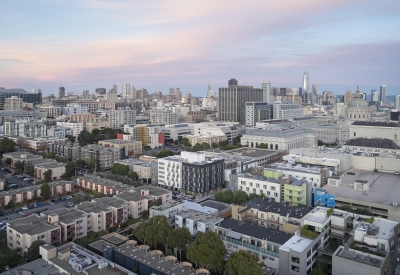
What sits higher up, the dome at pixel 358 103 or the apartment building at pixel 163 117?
the dome at pixel 358 103

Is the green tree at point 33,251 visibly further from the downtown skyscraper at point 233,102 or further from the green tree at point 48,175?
the downtown skyscraper at point 233,102

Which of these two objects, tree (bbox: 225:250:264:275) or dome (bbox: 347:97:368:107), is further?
dome (bbox: 347:97:368:107)

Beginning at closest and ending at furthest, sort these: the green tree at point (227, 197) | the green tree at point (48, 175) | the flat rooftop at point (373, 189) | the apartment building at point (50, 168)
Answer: the flat rooftop at point (373, 189) < the green tree at point (227, 197) < the green tree at point (48, 175) < the apartment building at point (50, 168)

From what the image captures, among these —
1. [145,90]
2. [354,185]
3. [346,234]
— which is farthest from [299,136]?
[145,90]

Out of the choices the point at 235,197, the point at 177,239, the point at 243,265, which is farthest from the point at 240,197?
the point at 243,265

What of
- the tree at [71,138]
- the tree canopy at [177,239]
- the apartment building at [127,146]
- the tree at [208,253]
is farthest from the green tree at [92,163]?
the tree at [208,253]

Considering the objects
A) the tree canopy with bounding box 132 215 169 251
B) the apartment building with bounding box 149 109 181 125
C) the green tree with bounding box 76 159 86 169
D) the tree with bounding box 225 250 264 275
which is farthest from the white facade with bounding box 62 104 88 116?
the tree with bounding box 225 250 264 275

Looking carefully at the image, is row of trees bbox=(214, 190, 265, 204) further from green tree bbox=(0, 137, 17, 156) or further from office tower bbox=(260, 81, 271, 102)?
office tower bbox=(260, 81, 271, 102)
